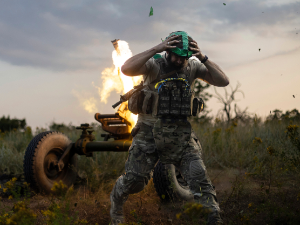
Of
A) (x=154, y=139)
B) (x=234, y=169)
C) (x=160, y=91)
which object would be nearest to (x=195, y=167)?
(x=154, y=139)

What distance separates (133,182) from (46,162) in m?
2.52

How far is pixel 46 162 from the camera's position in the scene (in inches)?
212

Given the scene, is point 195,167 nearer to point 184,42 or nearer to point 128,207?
point 184,42

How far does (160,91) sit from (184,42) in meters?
0.63

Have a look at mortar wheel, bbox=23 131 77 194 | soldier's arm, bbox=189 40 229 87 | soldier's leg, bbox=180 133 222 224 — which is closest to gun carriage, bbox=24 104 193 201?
mortar wheel, bbox=23 131 77 194

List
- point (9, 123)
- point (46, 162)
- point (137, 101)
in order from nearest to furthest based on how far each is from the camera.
A: 1. point (137, 101)
2. point (46, 162)
3. point (9, 123)

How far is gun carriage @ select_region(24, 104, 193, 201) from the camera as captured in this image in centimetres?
464

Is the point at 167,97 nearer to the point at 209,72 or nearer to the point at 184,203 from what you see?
the point at 209,72

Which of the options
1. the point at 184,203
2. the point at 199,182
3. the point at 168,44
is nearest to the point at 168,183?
the point at 184,203

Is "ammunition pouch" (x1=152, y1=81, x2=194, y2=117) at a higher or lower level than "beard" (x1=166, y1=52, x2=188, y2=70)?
lower

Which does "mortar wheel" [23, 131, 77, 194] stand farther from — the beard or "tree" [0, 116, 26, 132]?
"tree" [0, 116, 26, 132]

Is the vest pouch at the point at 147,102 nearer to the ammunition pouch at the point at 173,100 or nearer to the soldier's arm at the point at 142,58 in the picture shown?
the ammunition pouch at the point at 173,100

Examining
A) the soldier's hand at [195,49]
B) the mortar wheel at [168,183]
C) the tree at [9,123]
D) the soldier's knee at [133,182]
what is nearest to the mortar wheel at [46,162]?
the mortar wheel at [168,183]

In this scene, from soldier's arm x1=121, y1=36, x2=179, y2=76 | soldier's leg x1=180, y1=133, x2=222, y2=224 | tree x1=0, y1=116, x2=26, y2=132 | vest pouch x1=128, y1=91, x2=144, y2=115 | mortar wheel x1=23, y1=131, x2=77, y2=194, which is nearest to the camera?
soldier's leg x1=180, y1=133, x2=222, y2=224
